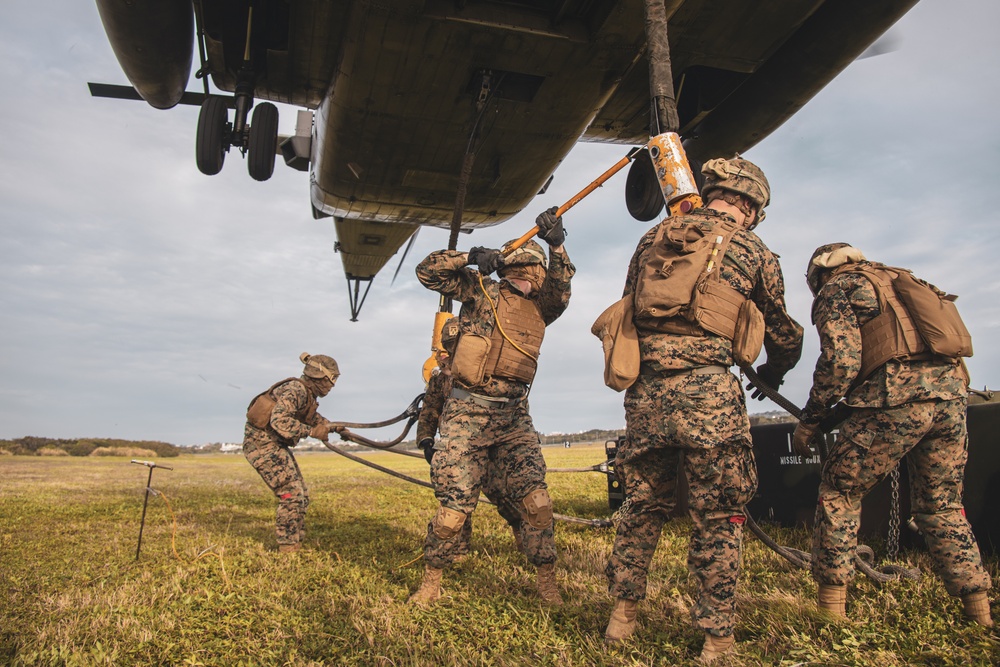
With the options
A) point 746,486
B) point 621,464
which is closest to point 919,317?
point 746,486

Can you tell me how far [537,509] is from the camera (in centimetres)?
410

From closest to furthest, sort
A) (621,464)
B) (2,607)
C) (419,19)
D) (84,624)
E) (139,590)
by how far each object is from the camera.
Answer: (621,464), (84,624), (2,607), (139,590), (419,19)

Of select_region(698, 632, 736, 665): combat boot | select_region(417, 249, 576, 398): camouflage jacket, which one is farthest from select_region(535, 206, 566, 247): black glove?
select_region(698, 632, 736, 665): combat boot

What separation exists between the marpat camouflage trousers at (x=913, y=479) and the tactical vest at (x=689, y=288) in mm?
944

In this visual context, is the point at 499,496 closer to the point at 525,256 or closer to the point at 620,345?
the point at 525,256

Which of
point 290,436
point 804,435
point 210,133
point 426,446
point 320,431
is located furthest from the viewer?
point 210,133

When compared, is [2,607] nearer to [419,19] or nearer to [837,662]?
[837,662]

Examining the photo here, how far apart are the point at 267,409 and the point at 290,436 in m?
0.44

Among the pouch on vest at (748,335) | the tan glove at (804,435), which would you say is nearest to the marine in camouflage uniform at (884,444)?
the tan glove at (804,435)

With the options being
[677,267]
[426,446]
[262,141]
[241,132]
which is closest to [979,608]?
[677,267]

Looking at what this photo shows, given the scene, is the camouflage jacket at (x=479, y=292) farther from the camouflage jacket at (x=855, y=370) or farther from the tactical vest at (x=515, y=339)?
the camouflage jacket at (x=855, y=370)

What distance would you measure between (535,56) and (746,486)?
16.0 feet

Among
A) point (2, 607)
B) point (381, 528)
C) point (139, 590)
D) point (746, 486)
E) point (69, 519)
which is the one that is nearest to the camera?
point (746, 486)

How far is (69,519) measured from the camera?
790cm
